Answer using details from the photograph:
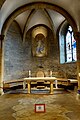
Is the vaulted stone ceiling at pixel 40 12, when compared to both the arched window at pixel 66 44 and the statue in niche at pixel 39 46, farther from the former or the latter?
the statue in niche at pixel 39 46

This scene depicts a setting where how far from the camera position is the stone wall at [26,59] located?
10.3 m

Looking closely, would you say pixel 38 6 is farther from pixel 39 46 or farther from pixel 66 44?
pixel 66 44

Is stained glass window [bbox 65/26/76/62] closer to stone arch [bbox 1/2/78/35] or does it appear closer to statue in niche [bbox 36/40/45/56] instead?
statue in niche [bbox 36/40/45/56]

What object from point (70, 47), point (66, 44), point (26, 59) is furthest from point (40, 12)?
point (26, 59)

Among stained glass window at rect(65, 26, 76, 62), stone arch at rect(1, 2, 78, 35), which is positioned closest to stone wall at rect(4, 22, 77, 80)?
stained glass window at rect(65, 26, 76, 62)

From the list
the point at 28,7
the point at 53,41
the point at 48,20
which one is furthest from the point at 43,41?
the point at 28,7

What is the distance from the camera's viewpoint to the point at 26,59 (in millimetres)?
11453

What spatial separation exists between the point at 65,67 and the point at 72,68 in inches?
25.9

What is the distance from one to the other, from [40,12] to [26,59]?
11.7 feet

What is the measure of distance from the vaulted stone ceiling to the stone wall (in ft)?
2.49

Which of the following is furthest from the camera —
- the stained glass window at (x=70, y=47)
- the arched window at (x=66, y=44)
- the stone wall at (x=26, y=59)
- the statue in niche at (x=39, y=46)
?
the statue in niche at (x=39, y=46)

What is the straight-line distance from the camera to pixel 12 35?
1062 cm

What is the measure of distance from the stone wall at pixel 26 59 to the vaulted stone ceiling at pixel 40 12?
2.49 ft

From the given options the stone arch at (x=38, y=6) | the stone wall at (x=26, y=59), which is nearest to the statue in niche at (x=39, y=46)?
the stone wall at (x=26, y=59)
